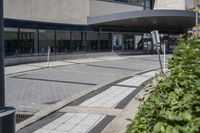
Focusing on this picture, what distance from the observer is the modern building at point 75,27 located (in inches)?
1399

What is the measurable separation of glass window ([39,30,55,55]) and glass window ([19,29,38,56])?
2.06ft

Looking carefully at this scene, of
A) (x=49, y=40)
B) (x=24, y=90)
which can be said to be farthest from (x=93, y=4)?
(x=24, y=90)

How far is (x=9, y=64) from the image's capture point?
32469 millimetres

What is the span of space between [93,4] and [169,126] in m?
43.2

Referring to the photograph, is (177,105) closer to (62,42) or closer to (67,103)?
(67,103)

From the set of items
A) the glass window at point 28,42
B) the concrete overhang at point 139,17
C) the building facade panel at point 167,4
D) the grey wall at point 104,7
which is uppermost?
the building facade panel at point 167,4

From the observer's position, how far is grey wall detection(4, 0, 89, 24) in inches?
1401

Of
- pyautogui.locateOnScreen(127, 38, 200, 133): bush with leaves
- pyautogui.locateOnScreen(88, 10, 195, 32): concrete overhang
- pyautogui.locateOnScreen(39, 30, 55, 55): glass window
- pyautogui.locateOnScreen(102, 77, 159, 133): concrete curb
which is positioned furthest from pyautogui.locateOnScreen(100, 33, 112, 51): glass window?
pyautogui.locateOnScreen(127, 38, 200, 133): bush with leaves

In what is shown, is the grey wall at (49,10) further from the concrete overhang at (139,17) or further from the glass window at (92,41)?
the glass window at (92,41)

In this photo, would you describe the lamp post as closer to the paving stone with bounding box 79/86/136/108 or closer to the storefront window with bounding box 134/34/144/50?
the paving stone with bounding box 79/86/136/108

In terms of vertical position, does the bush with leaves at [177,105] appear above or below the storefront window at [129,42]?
below

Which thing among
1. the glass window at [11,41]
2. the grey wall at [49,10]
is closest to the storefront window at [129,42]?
the grey wall at [49,10]

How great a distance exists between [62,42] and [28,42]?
16.8ft

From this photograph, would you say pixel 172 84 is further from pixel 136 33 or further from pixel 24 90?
pixel 136 33
